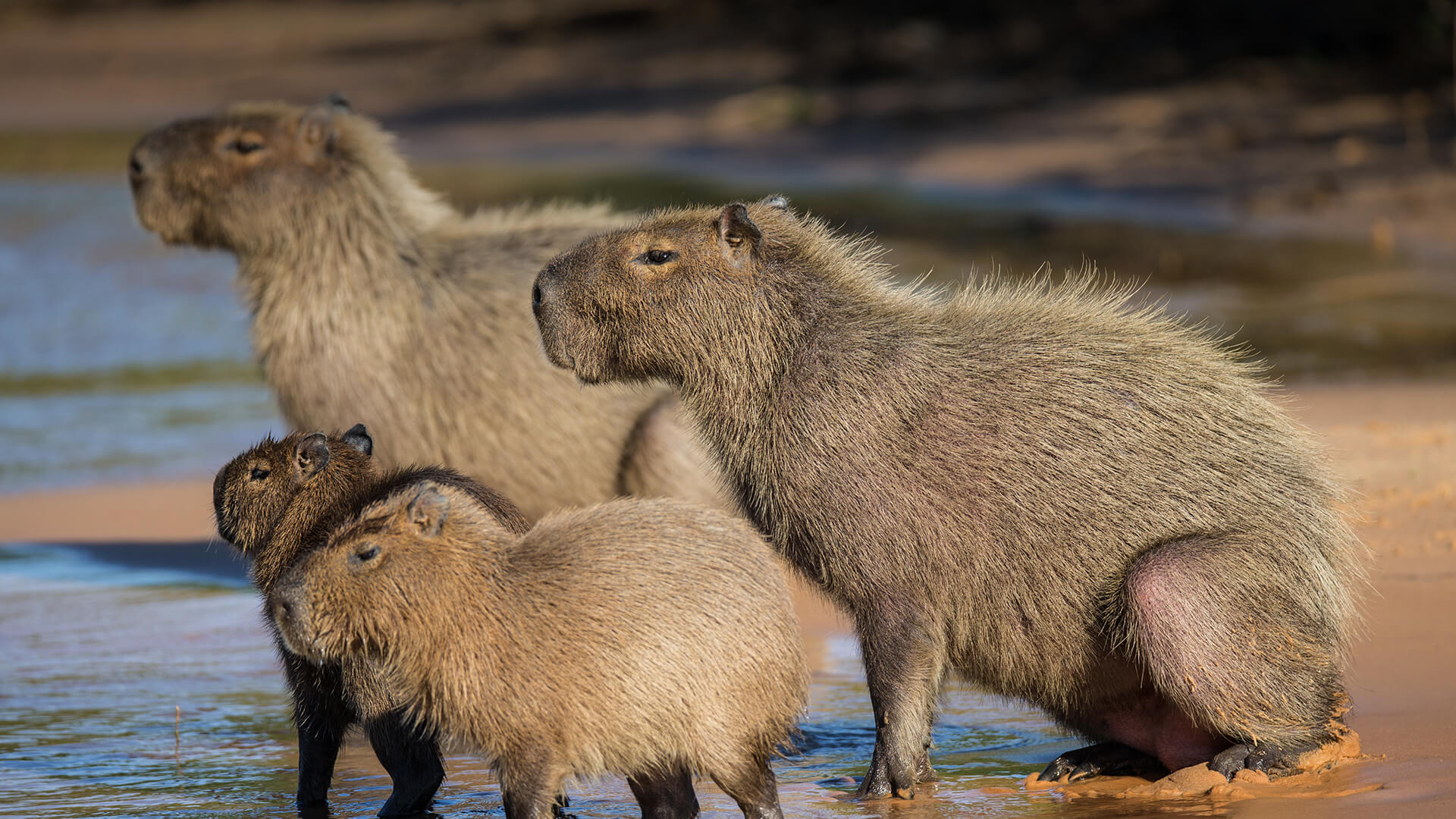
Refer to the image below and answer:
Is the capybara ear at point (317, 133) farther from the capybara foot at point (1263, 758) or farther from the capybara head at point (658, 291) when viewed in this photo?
the capybara foot at point (1263, 758)

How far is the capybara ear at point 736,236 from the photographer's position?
4.97m

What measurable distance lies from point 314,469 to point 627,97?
2181 centimetres

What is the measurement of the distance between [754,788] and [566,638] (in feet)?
1.85

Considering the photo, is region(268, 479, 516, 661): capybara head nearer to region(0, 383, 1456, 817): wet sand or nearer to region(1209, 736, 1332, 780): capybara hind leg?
region(0, 383, 1456, 817): wet sand

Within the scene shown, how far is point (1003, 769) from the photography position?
198 inches

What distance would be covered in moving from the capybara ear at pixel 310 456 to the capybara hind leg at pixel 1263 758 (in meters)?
2.36

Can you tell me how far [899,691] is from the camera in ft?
15.4

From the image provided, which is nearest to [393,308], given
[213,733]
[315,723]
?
[213,733]

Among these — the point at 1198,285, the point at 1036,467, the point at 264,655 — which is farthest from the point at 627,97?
the point at 1036,467

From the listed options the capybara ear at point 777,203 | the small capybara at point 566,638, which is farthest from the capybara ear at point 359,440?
the capybara ear at point 777,203

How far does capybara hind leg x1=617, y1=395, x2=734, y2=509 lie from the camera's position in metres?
6.69

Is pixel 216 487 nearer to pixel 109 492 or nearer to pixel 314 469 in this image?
pixel 314 469

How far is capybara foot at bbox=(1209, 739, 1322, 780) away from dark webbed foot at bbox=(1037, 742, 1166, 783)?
0.34 meters

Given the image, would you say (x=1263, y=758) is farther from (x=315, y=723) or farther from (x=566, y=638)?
(x=315, y=723)
